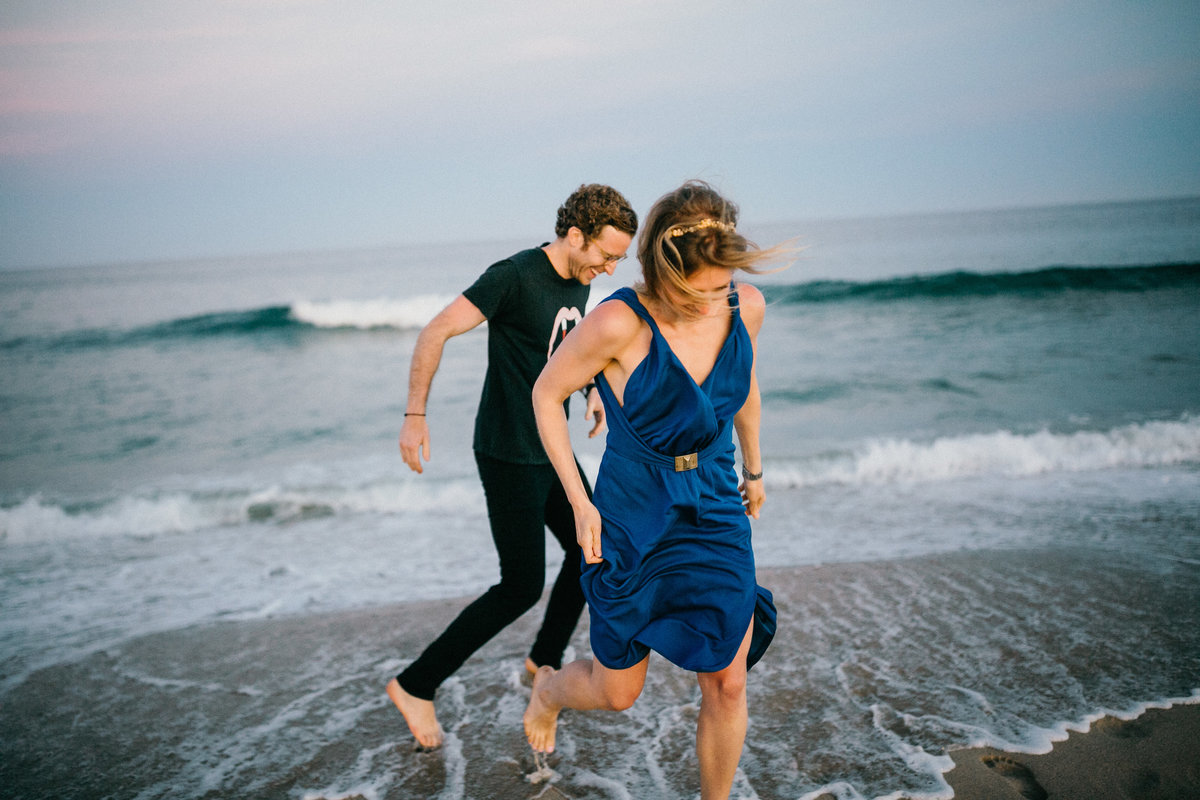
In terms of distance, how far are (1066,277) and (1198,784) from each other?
64.9 feet

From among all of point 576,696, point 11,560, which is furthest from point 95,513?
point 576,696

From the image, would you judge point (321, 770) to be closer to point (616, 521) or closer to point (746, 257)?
point (616, 521)

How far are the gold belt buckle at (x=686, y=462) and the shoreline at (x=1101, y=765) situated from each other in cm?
152

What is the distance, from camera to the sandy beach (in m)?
2.60

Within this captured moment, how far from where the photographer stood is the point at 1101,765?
2.53m

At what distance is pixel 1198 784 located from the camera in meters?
2.39

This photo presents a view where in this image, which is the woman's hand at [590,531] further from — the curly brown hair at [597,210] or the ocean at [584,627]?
the curly brown hair at [597,210]

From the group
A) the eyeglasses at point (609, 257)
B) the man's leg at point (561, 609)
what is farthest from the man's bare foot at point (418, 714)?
the eyeglasses at point (609, 257)

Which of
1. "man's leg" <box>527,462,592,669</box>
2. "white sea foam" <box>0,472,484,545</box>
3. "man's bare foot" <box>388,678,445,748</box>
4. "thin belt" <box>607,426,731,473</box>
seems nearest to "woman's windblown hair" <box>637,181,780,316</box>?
"thin belt" <box>607,426,731,473</box>

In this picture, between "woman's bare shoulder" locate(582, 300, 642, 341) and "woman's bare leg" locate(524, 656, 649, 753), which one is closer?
"woman's bare shoulder" locate(582, 300, 642, 341)

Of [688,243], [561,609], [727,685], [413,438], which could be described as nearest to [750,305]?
[688,243]

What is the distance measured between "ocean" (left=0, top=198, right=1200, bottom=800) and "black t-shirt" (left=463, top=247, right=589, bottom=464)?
1188mm

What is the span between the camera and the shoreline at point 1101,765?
7.91 feet

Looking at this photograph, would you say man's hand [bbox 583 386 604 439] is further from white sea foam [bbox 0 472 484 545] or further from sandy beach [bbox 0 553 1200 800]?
white sea foam [bbox 0 472 484 545]
